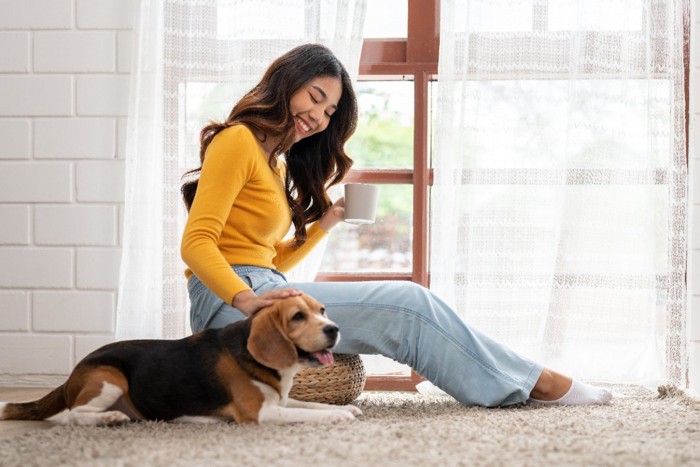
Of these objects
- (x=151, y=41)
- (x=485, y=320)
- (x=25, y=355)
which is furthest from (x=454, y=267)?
(x=25, y=355)

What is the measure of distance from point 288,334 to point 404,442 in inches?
14.1

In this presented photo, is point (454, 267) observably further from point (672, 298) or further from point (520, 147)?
point (672, 298)

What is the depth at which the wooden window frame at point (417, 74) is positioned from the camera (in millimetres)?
2877

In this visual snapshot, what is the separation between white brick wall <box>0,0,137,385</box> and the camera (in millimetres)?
2857

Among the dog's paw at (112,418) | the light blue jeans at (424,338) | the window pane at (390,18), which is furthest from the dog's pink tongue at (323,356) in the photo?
the window pane at (390,18)

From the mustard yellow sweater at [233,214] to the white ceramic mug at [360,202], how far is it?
17cm

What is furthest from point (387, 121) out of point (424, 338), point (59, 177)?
point (59, 177)

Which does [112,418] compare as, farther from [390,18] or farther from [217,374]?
[390,18]

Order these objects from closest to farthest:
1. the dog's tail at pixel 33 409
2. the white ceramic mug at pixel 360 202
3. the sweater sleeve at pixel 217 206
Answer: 1. the sweater sleeve at pixel 217 206
2. the dog's tail at pixel 33 409
3. the white ceramic mug at pixel 360 202

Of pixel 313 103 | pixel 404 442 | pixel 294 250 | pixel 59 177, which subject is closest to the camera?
pixel 404 442

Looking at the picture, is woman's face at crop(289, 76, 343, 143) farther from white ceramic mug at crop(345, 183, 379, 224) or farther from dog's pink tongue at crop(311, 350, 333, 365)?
dog's pink tongue at crop(311, 350, 333, 365)

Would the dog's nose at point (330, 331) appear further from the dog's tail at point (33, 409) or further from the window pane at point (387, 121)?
the window pane at point (387, 121)

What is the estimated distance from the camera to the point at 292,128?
2.28 metres

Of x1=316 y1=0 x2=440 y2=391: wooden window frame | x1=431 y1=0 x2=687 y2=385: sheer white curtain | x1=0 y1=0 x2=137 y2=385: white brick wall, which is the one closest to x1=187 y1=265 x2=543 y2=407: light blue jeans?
x1=431 y1=0 x2=687 y2=385: sheer white curtain
